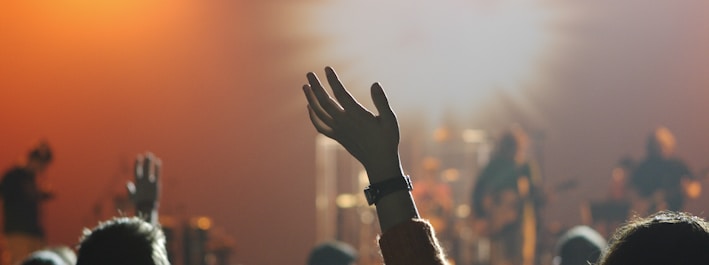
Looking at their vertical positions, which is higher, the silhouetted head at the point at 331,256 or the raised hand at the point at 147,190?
the raised hand at the point at 147,190

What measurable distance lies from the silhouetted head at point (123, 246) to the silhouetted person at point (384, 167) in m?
0.93

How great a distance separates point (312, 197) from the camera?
1459 centimetres

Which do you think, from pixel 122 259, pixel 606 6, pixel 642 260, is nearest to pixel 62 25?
pixel 606 6

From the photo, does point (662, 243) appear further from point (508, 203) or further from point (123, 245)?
point (508, 203)

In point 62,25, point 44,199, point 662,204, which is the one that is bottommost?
point 662,204

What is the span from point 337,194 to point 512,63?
301 centimetres

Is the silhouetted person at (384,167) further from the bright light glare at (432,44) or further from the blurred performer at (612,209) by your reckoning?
the bright light glare at (432,44)

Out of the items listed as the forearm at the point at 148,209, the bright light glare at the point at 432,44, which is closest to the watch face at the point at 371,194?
the forearm at the point at 148,209

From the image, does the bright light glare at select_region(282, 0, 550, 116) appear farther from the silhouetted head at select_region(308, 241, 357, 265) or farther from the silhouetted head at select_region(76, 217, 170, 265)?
the silhouetted head at select_region(76, 217, 170, 265)

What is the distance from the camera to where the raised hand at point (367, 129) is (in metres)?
2.11

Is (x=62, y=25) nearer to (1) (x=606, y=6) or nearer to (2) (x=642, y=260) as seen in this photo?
(1) (x=606, y=6)

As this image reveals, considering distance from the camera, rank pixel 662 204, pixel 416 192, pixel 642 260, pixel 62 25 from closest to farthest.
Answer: pixel 642 260 < pixel 662 204 < pixel 416 192 < pixel 62 25

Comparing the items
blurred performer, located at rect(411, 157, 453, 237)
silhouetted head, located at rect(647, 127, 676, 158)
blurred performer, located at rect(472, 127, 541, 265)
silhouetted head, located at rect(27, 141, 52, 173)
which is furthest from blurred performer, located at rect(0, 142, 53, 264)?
silhouetted head, located at rect(647, 127, 676, 158)

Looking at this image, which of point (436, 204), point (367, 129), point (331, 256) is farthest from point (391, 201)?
point (436, 204)
